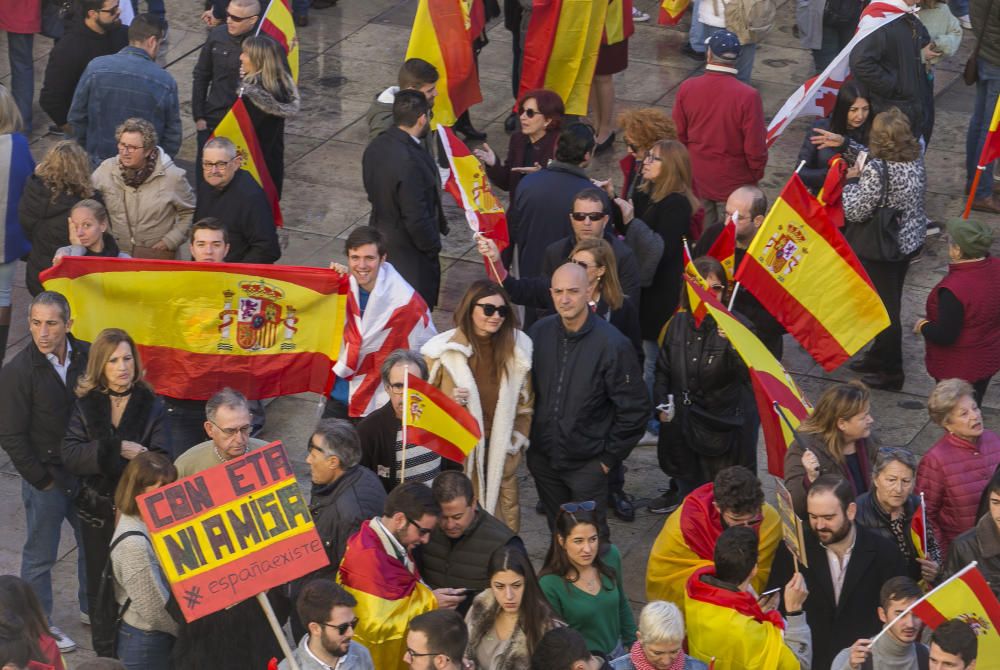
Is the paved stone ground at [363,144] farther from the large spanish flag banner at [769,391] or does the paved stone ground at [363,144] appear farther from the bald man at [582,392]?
the large spanish flag banner at [769,391]

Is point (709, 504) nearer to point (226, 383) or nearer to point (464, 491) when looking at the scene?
point (464, 491)

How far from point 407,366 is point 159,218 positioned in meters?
2.67

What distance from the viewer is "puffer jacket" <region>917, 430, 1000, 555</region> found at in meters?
8.90

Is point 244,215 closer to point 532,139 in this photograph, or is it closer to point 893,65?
point 532,139

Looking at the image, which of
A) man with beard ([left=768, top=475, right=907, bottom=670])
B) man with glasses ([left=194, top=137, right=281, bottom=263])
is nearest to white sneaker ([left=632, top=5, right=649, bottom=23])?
man with glasses ([left=194, top=137, right=281, bottom=263])

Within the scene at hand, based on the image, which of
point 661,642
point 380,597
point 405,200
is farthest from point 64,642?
point 661,642

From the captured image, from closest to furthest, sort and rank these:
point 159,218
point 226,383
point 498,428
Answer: point 498,428, point 226,383, point 159,218

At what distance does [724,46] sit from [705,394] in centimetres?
306

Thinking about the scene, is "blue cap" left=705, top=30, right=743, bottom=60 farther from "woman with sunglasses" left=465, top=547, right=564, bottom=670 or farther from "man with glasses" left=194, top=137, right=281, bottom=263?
"woman with sunglasses" left=465, top=547, right=564, bottom=670

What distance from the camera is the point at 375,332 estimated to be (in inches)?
388

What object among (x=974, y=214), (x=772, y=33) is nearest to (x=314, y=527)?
(x=974, y=214)

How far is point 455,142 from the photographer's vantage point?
1094cm

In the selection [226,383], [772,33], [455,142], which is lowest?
[772,33]

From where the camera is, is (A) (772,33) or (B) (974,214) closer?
(B) (974,214)
